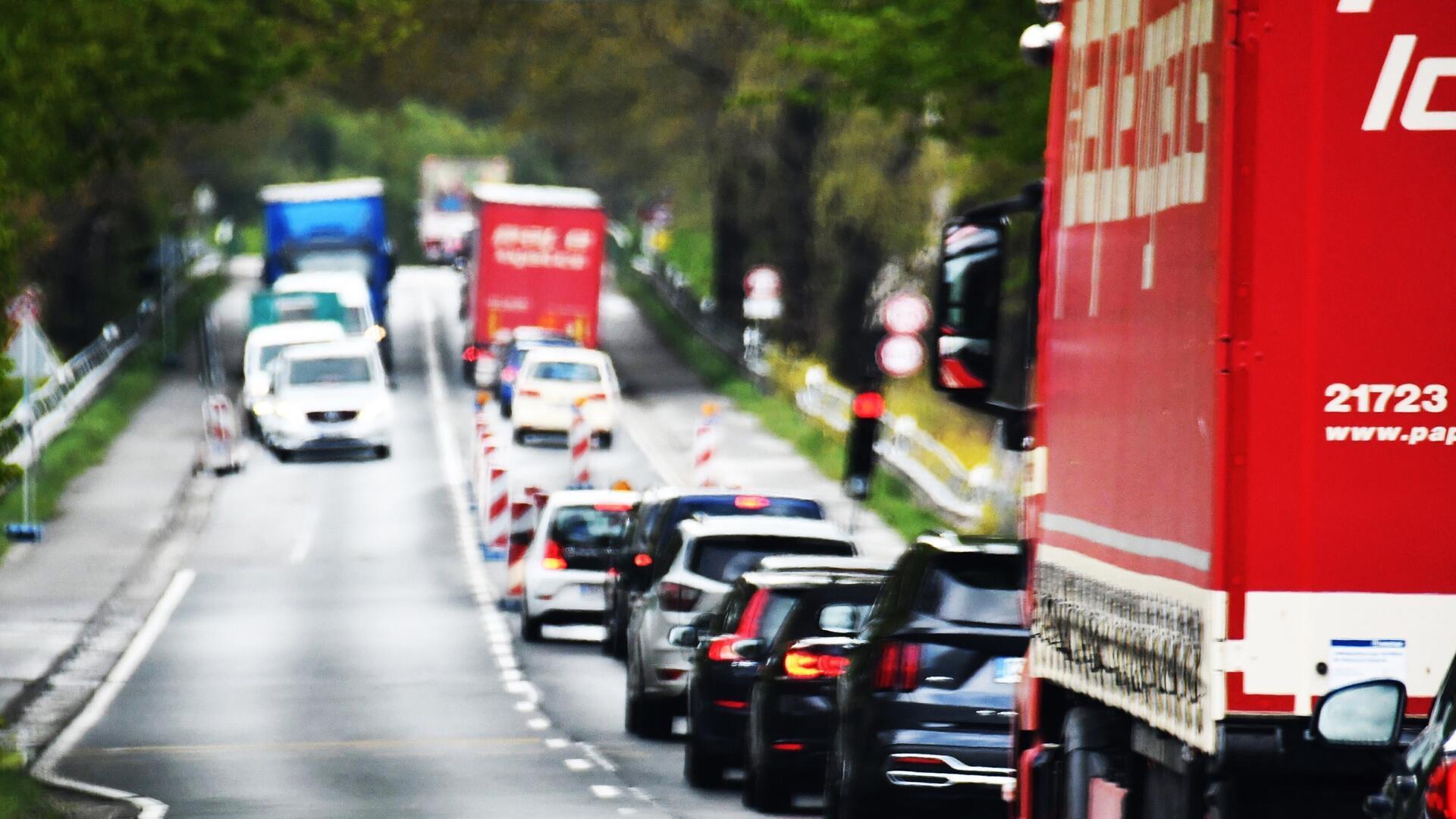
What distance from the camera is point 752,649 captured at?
16.5 meters

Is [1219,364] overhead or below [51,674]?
overhead

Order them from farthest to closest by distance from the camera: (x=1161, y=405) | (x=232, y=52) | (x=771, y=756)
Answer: (x=232, y=52) → (x=771, y=756) → (x=1161, y=405)

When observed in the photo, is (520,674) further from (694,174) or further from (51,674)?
(694,174)

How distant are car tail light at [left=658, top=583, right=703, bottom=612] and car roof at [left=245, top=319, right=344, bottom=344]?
95.2 ft

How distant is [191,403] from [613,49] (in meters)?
11.8

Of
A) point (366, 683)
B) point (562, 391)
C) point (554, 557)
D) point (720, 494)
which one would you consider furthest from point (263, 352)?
point (720, 494)

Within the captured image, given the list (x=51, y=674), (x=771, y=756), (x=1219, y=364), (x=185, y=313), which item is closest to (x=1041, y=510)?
(x=1219, y=364)

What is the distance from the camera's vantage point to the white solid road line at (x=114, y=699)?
58.9 ft

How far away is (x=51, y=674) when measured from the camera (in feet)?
90.0

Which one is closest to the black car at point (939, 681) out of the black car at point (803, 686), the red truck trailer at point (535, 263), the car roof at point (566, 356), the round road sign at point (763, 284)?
the black car at point (803, 686)

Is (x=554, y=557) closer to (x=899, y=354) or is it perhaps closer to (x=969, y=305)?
(x=899, y=354)

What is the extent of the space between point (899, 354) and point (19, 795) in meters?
12.8

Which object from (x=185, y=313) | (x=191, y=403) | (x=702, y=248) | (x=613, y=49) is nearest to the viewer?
(x=191, y=403)

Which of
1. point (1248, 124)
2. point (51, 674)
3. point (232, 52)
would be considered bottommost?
point (51, 674)
